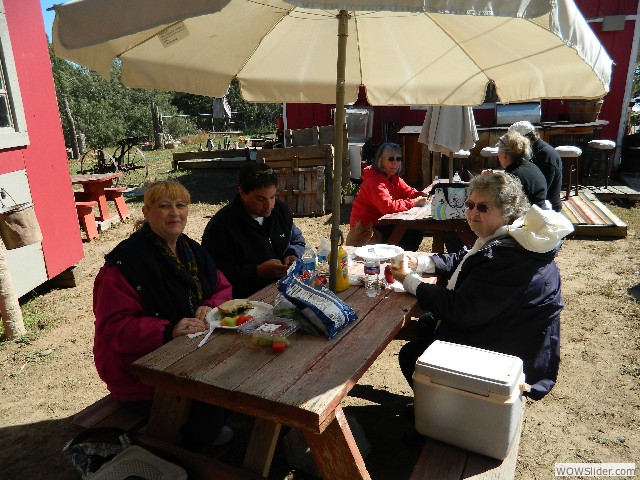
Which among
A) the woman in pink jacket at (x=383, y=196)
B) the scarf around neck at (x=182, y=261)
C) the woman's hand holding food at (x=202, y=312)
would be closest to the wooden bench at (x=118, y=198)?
the woman in pink jacket at (x=383, y=196)

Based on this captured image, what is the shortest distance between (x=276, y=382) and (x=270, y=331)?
37 cm

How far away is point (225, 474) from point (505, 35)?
2.73m

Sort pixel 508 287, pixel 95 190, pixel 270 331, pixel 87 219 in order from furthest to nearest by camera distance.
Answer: pixel 95 190, pixel 87 219, pixel 508 287, pixel 270 331

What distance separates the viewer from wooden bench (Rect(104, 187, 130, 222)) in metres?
8.20

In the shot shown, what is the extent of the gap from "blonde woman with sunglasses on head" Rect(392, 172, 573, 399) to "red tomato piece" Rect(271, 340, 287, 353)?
85cm

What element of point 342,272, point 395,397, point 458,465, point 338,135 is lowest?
point 395,397

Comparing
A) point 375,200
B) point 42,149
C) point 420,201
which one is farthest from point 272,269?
point 42,149

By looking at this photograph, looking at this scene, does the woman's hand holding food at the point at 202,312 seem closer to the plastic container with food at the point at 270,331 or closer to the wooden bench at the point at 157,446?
the plastic container with food at the point at 270,331

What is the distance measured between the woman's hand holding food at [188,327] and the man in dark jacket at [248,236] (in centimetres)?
99

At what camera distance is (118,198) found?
27.8ft

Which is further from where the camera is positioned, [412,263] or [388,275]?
[412,263]

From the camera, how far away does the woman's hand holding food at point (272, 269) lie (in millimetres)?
3102

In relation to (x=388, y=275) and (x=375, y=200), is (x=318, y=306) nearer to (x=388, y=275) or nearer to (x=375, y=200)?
(x=388, y=275)

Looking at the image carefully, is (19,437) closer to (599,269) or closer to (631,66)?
(599,269)
